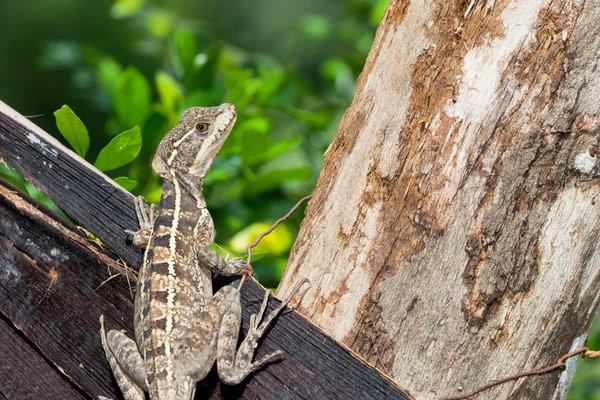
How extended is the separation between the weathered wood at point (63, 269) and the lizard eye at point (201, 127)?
3.57 feet

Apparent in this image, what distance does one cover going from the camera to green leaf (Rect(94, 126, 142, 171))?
275cm

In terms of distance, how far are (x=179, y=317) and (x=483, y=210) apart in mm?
1361

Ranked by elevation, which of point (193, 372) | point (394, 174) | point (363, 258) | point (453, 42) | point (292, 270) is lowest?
point (193, 372)

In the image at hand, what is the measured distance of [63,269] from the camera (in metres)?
2.43

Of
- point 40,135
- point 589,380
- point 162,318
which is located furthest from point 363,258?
point 589,380

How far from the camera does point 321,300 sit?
7.25 ft

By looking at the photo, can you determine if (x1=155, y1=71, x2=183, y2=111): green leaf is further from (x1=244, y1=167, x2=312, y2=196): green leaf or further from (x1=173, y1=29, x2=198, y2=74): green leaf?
(x1=244, y1=167, x2=312, y2=196): green leaf

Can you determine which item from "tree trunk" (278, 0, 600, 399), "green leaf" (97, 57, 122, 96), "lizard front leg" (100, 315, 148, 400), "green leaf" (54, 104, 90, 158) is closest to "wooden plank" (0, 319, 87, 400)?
"lizard front leg" (100, 315, 148, 400)

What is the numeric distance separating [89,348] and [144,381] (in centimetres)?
26

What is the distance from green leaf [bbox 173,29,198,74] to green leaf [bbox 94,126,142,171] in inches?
43.4

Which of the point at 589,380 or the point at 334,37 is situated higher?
the point at 334,37

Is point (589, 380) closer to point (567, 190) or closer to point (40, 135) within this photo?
point (567, 190)

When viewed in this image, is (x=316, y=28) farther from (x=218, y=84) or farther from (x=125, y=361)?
(x=125, y=361)

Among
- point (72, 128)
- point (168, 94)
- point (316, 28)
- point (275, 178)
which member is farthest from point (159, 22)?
point (72, 128)
